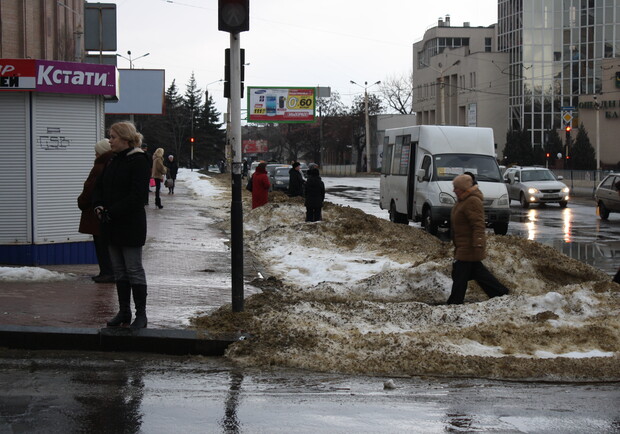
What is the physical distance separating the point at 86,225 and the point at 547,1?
82733 millimetres

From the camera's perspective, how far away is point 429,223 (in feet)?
75.4

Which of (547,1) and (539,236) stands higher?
(547,1)

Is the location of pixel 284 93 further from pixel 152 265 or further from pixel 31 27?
pixel 152 265

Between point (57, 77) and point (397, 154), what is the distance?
1511 centimetres

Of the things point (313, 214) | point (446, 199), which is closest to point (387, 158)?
point (446, 199)

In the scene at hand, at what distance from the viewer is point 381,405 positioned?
6.27m

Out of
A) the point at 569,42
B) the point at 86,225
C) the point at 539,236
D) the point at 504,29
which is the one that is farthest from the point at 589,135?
the point at 86,225

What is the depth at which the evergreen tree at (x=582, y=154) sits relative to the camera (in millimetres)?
74438

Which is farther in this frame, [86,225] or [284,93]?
[284,93]

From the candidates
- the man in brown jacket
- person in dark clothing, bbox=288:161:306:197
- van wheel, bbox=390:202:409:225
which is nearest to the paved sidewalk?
the man in brown jacket

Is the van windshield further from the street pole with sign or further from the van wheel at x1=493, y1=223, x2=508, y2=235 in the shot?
the street pole with sign

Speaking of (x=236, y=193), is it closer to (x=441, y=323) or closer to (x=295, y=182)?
(x=441, y=323)

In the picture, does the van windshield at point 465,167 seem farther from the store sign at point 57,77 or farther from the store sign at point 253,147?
the store sign at point 253,147

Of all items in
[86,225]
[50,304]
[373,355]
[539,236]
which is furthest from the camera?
[539,236]
